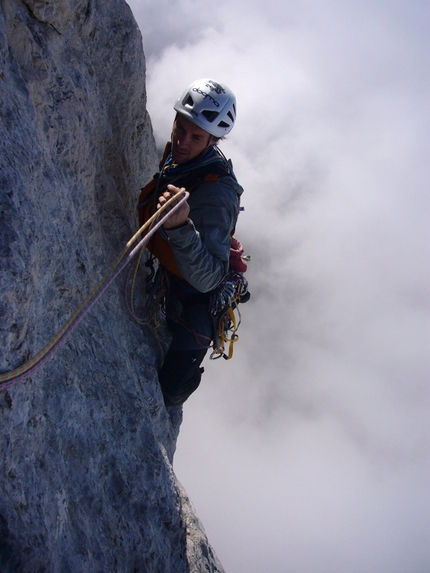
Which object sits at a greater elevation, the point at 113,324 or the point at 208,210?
the point at 208,210

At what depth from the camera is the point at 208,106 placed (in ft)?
10.5

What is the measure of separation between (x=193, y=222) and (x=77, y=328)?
895 millimetres

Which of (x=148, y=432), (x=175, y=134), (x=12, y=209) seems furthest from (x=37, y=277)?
(x=175, y=134)

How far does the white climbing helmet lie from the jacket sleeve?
454 mm

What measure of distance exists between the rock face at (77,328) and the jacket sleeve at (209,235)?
0.59 m

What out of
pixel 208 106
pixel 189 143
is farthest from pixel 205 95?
pixel 189 143

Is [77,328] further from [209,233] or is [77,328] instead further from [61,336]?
[209,233]

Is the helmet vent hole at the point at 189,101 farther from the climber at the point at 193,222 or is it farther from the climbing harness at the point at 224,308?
the climbing harness at the point at 224,308

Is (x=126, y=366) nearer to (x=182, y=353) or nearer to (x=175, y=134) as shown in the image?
(x=182, y=353)

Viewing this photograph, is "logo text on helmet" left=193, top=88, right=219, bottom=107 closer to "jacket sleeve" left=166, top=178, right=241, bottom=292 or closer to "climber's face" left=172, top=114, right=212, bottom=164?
"climber's face" left=172, top=114, right=212, bottom=164

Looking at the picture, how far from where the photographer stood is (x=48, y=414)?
2.21 meters

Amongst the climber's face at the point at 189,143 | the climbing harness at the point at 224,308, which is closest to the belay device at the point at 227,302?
the climbing harness at the point at 224,308

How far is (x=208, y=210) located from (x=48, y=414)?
1413 millimetres

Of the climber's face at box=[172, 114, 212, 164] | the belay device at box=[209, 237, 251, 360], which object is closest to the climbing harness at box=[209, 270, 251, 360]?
the belay device at box=[209, 237, 251, 360]
